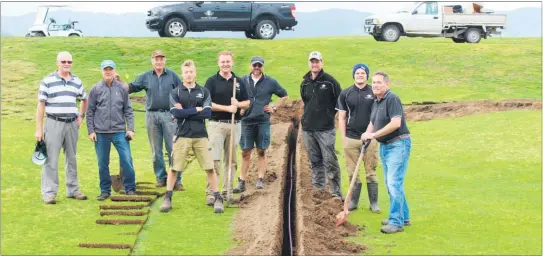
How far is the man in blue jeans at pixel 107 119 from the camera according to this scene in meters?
13.3

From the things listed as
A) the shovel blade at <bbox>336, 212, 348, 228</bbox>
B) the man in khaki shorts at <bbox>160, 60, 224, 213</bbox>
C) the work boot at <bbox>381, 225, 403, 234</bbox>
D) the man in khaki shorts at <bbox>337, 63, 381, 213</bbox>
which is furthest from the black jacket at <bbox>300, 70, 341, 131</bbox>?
the work boot at <bbox>381, 225, 403, 234</bbox>

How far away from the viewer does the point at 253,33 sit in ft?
118

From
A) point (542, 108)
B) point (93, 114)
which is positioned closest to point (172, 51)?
point (542, 108)

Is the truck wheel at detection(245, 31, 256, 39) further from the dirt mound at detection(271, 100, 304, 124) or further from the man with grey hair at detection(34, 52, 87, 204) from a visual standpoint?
the man with grey hair at detection(34, 52, 87, 204)

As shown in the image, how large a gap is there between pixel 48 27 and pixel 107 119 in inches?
1350

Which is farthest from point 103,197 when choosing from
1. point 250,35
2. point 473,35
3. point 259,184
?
point 473,35

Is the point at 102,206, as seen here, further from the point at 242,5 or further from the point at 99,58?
the point at 242,5

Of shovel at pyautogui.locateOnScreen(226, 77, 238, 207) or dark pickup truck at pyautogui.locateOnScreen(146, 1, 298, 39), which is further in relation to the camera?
dark pickup truck at pyautogui.locateOnScreen(146, 1, 298, 39)

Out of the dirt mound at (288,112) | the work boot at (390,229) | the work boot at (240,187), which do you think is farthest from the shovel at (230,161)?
the dirt mound at (288,112)

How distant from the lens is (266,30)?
3534 cm

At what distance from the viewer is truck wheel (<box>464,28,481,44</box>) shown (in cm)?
3769

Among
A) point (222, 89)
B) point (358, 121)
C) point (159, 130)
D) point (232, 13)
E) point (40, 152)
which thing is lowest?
point (40, 152)

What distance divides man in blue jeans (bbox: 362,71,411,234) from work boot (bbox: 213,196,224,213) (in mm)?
2561

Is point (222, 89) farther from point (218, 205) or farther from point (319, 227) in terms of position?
point (319, 227)
